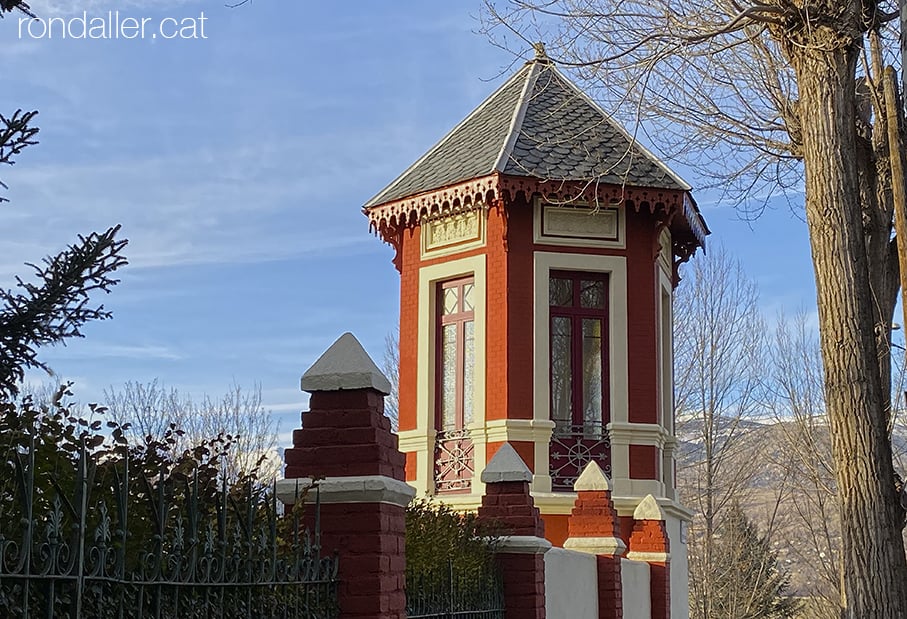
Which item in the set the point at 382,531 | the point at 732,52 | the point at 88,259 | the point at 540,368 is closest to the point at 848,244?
the point at 732,52

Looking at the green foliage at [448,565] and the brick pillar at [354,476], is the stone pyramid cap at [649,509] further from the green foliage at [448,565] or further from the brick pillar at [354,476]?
the brick pillar at [354,476]

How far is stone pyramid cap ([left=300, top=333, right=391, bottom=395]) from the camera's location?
6.04 meters

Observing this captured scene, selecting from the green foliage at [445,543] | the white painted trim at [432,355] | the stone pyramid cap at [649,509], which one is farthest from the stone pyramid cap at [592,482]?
the white painted trim at [432,355]

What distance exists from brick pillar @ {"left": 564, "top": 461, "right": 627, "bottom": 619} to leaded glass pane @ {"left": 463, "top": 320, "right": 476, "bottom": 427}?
14.6ft

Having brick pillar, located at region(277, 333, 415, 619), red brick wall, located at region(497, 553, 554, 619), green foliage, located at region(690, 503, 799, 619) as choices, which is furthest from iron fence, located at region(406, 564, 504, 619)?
green foliage, located at region(690, 503, 799, 619)

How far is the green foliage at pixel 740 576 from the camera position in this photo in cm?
3189

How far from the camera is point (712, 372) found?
33.4m

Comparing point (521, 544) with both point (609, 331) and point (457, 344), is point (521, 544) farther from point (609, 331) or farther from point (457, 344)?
point (457, 344)

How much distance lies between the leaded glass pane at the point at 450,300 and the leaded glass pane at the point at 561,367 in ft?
5.07

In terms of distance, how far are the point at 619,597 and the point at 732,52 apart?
5.84 metres

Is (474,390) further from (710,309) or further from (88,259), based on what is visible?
(710,309)

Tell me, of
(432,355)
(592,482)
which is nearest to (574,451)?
(432,355)

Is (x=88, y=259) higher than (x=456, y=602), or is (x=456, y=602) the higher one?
(x=88, y=259)

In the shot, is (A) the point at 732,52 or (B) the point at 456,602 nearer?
(B) the point at 456,602
